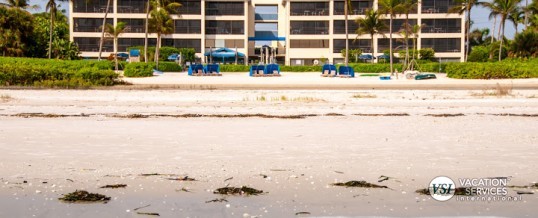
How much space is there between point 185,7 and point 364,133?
76670mm

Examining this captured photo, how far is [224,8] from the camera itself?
86938 mm

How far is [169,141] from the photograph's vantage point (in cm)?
992

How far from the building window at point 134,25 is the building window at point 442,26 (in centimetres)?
3931

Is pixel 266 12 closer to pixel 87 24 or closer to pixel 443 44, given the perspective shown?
pixel 87 24

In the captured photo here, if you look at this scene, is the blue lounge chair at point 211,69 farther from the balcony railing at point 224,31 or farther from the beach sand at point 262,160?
the balcony railing at point 224,31

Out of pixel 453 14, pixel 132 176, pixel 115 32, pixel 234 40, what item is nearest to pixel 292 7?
pixel 234 40

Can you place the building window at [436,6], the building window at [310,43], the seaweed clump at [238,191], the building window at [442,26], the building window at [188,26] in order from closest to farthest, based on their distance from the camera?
the seaweed clump at [238,191] → the building window at [436,6] → the building window at [442,26] → the building window at [188,26] → the building window at [310,43]

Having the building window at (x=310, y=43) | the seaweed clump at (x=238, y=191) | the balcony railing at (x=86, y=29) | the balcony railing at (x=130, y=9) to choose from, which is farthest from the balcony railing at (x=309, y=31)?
the seaweed clump at (x=238, y=191)

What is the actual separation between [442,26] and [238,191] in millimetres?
82603

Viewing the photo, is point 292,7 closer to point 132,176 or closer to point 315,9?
point 315,9

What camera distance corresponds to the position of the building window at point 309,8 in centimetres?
8510

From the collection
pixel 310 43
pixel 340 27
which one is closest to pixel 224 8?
pixel 310 43

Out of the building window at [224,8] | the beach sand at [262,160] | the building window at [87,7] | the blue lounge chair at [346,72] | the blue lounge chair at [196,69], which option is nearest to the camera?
the beach sand at [262,160]

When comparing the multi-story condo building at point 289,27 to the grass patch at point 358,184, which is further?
the multi-story condo building at point 289,27
